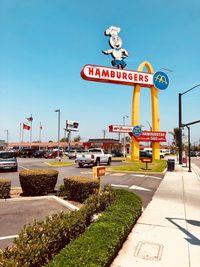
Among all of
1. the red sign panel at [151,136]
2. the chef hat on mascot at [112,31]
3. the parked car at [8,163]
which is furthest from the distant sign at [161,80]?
the parked car at [8,163]

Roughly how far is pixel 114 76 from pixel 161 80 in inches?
280

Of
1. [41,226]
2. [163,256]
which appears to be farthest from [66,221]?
[163,256]

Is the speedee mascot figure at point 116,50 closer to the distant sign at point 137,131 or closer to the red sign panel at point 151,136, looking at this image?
the distant sign at point 137,131

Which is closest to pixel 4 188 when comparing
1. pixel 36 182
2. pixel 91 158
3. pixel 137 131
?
pixel 36 182

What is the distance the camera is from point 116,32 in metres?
32.8

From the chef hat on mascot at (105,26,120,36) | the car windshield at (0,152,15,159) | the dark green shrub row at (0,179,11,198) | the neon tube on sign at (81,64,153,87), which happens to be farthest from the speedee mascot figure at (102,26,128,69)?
the dark green shrub row at (0,179,11,198)

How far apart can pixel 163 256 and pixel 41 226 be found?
115 inches

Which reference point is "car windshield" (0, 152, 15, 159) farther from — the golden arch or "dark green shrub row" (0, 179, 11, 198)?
the golden arch

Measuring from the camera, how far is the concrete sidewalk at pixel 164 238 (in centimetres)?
563

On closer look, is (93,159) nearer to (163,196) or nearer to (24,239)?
(163,196)

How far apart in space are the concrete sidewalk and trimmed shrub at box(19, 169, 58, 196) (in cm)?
475

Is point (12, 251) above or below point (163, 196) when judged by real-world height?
above

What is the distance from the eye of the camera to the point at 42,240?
4621mm

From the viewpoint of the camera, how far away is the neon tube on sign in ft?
91.2
